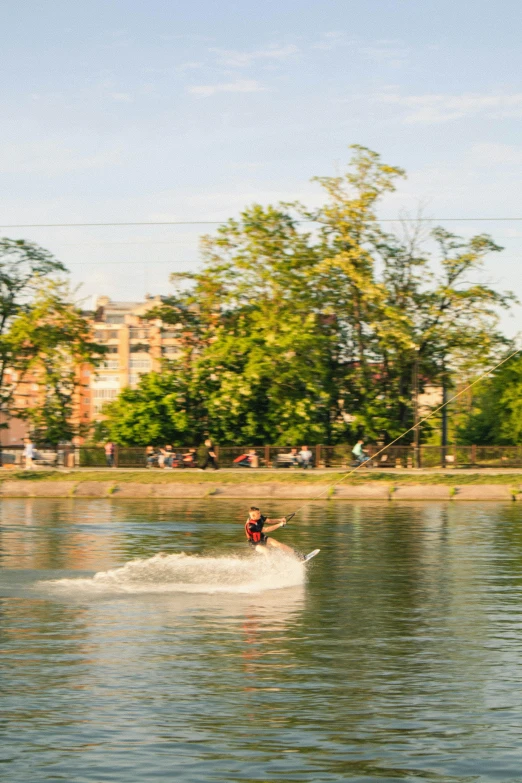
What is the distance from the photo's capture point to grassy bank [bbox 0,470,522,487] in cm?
4634

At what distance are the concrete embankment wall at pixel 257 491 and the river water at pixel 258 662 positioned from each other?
17.5 metres

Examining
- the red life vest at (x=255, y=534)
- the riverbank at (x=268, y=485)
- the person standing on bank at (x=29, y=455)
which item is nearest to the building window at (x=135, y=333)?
the person standing on bank at (x=29, y=455)

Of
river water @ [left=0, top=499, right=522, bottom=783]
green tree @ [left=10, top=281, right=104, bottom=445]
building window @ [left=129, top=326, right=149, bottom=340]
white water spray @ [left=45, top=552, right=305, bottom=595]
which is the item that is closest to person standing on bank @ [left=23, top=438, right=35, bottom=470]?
green tree @ [left=10, top=281, right=104, bottom=445]

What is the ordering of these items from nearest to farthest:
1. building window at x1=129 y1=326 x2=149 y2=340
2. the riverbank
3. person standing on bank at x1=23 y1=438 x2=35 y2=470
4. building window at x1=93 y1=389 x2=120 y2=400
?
1. the riverbank
2. person standing on bank at x1=23 y1=438 x2=35 y2=470
3. building window at x1=129 y1=326 x2=149 y2=340
4. building window at x1=93 y1=389 x2=120 y2=400

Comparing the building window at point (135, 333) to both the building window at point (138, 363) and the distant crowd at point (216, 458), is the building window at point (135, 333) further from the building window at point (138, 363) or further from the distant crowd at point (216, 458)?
the distant crowd at point (216, 458)

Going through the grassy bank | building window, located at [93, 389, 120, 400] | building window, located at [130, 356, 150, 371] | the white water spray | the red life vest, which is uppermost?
building window, located at [130, 356, 150, 371]

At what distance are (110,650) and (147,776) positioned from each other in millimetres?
5214

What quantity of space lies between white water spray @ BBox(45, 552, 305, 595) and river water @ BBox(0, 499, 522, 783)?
0.17 feet

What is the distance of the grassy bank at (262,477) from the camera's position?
46.3 metres

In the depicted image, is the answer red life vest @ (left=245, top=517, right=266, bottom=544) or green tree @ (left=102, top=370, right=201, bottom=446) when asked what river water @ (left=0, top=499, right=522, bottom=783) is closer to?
red life vest @ (left=245, top=517, right=266, bottom=544)

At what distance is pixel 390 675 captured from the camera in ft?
43.1

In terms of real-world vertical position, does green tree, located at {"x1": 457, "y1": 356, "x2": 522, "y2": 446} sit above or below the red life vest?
above

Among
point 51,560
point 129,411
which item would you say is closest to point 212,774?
point 51,560

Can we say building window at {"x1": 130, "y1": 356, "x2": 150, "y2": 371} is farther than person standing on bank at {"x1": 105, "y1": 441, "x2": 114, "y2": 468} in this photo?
Yes
